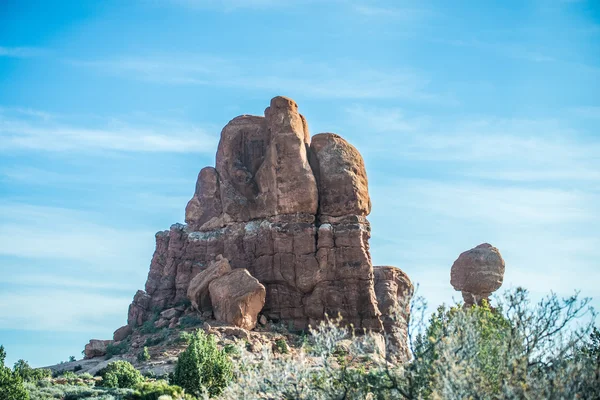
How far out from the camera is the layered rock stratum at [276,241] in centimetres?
6291

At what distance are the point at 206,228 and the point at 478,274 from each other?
22254mm

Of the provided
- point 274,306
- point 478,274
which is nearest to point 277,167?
point 274,306

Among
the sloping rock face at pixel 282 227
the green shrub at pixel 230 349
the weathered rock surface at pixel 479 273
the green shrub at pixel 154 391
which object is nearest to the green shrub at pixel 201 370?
the green shrub at pixel 154 391

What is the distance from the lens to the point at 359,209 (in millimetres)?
65875

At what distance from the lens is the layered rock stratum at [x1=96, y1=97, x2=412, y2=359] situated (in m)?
62.9

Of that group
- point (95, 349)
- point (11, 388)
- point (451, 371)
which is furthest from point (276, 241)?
point (451, 371)

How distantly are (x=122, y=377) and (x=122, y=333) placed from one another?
16038mm

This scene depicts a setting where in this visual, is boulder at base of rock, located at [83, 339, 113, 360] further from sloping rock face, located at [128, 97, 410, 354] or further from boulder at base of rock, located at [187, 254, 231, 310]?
boulder at base of rock, located at [187, 254, 231, 310]

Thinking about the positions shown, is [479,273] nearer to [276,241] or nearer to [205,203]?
[276,241]

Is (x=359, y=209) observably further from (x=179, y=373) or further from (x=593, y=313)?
(x=593, y=313)

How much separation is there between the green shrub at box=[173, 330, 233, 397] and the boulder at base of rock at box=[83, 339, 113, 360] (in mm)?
18574

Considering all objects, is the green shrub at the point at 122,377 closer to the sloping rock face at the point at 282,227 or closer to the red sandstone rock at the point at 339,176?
the sloping rock face at the point at 282,227

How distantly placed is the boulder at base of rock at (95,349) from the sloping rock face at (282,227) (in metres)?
4.25

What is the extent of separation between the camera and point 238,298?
199 feet
